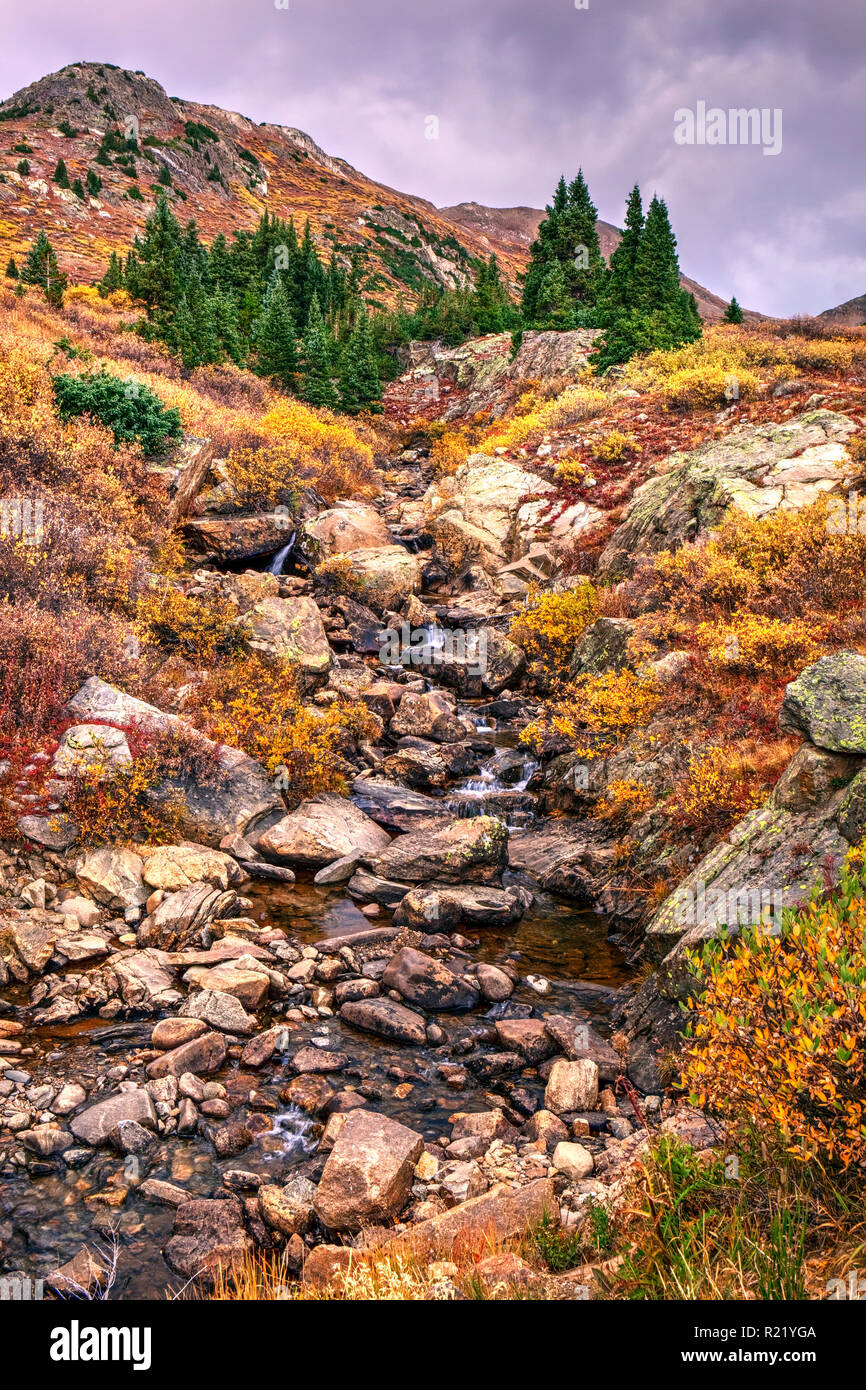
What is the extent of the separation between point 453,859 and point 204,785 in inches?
183

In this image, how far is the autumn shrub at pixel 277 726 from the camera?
46.2 ft

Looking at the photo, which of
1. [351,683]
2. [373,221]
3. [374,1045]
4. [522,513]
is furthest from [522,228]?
[374,1045]

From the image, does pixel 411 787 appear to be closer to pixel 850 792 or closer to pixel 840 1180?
pixel 850 792

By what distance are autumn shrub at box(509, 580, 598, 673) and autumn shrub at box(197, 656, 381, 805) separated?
6.96 metres

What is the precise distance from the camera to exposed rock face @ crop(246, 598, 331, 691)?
17.3 m

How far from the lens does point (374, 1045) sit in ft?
28.4

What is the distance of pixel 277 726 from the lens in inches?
570

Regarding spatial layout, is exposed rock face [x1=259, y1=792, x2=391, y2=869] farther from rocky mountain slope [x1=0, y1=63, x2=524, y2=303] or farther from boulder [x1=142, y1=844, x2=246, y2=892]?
rocky mountain slope [x1=0, y1=63, x2=524, y2=303]

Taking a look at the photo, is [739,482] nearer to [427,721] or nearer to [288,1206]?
[427,721]

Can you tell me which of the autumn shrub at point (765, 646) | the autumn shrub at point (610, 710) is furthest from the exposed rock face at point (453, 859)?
the autumn shrub at point (765, 646)

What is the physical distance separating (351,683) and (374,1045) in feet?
38.3

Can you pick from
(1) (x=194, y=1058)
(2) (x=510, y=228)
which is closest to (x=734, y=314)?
(1) (x=194, y=1058)

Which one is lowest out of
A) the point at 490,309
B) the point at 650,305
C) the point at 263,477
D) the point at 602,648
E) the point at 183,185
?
the point at 602,648

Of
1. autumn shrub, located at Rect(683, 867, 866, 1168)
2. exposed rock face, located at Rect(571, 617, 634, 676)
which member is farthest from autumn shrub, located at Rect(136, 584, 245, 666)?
autumn shrub, located at Rect(683, 867, 866, 1168)
